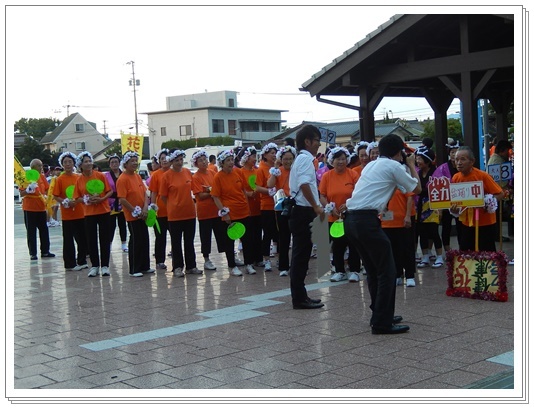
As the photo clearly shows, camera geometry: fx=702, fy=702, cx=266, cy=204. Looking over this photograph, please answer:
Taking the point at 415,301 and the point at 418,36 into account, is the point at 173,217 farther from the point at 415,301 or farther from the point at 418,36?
the point at 418,36

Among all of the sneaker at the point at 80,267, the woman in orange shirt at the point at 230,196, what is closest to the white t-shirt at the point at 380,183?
the woman in orange shirt at the point at 230,196

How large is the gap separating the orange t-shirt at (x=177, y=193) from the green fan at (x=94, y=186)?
3.17ft

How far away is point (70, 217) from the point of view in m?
11.9

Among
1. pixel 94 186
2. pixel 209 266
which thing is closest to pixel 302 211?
pixel 209 266

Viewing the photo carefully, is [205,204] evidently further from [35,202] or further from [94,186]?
[35,202]

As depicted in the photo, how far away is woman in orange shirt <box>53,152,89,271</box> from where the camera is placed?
11820mm

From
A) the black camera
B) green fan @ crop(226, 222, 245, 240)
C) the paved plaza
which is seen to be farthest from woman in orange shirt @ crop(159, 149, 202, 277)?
the black camera

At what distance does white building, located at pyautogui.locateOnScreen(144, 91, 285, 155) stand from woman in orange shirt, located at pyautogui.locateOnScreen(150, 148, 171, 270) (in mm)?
68192

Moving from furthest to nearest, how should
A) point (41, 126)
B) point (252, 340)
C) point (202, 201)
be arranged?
point (41, 126) → point (202, 201) → point (252, 340)

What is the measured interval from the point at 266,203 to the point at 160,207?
2.05m

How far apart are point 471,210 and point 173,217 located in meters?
4.54

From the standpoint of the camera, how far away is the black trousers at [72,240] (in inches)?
470

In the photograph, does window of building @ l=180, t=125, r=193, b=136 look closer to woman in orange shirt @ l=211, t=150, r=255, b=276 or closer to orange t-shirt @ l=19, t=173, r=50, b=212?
orange t-shirt @ l=19, t=173, r=50, b=212

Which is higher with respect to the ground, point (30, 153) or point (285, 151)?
point (30, 153)
